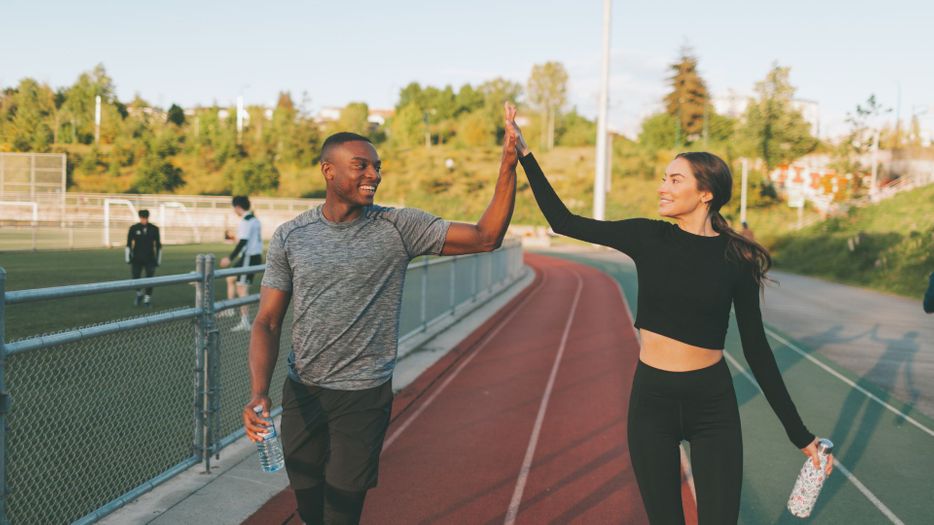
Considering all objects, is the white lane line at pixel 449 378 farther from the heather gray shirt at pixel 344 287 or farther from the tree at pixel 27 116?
the tree at pixel 27 116

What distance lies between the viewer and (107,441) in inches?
239

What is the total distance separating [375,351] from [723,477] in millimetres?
1398

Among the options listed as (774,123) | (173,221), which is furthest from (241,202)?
(774,123)

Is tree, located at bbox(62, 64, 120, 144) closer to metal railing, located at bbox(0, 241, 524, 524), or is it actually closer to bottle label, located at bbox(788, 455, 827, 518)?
metal railing, located at bbox(0, 241, 524, 524)

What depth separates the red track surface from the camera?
5238 millimetres

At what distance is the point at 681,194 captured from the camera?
3117 mm

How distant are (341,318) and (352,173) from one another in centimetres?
56

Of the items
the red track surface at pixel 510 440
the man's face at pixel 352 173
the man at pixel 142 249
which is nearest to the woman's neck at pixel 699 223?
the man's face at pixel 352 173

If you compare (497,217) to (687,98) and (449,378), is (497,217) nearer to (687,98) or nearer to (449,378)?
(449,378)

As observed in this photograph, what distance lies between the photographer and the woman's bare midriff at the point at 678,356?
117 inches

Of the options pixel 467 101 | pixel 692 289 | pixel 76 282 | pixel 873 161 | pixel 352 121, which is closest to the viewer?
pixel 692 289

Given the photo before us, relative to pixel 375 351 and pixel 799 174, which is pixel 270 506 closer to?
pixel 375 351

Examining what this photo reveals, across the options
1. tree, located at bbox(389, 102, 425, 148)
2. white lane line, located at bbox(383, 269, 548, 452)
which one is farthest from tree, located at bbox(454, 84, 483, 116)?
white lane line, located at bbox(383, 269, 548, 452)

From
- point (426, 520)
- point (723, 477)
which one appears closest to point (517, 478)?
point (426, 520)
